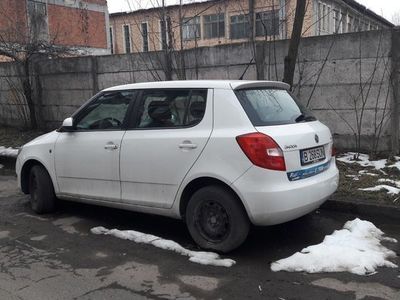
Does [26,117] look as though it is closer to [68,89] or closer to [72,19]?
[68,89]

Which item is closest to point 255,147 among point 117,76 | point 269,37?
point 269,37

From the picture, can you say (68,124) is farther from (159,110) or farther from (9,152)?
(9,152)

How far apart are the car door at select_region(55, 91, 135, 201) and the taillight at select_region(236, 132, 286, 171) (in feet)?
5.14

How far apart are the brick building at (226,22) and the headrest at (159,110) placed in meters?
4.40

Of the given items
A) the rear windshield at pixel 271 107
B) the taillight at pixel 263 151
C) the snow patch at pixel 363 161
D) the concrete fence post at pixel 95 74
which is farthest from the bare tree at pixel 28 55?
the taillight at pixel 263 151

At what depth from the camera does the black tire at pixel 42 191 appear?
6.27 m

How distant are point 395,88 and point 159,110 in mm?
4080

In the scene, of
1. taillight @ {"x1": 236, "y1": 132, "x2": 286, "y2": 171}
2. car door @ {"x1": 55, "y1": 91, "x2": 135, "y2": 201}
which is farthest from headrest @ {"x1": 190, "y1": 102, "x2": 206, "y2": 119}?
car door @ {"x1": 55, "y1": 91, "x2": 135, "y2": 201}

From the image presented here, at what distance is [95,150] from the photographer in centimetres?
556

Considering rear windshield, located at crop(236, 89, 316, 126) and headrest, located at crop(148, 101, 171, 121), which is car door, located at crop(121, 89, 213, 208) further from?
rear windshield, located at crop(236, 89, 316, 126)

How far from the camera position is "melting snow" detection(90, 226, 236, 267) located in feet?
14.9

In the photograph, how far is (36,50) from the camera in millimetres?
11914

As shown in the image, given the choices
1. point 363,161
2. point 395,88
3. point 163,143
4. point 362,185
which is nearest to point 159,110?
point 163,143

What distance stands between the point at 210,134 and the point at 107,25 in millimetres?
35405
